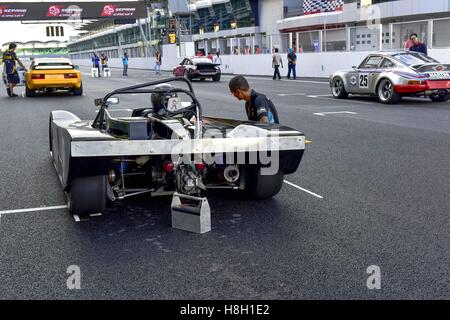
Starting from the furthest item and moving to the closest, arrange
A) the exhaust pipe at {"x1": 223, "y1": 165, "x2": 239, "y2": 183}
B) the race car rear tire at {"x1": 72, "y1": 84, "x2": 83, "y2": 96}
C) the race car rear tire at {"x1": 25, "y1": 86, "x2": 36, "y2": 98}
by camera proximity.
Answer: the race car rear tire at {"x1": 72, "y1": 84, "x2": 83, "y2": 96}
the race car rear tire at {"x1": 25, "y1": 86, "x2": 36, "y2": 98}
the exhaust pipe at {"x1": 223, "y1": 165, "x2": 239, "y2": 183}

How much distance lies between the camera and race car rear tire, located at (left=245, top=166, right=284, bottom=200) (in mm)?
5523

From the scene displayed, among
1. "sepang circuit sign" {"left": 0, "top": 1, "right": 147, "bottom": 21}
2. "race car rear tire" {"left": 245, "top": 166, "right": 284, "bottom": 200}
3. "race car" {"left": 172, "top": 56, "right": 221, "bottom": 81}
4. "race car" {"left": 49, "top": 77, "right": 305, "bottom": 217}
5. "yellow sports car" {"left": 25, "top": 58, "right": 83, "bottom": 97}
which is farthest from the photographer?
"sepang circuit sign" {"left": 0, "top": 1, "right": 147, "bottom": 21}

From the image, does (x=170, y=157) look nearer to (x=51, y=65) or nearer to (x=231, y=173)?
(x=231, y=173)

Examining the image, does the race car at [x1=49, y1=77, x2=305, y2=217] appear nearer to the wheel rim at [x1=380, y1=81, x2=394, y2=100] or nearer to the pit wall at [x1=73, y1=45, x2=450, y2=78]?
the wheel rim at [x1=380, y1=81, x2=394, y2=100]

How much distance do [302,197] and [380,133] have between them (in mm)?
4721

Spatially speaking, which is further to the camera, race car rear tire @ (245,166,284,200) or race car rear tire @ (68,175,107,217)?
race car rear tire @ (245,166,284,200)

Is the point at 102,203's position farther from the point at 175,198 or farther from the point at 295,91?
the point at 295,91

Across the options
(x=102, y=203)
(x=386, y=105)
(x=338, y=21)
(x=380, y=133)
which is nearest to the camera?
(x=102, y=203)

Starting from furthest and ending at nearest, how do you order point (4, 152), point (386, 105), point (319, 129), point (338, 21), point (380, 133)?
point (338, 21) < point (386, 105) < point (319, 129) < point (380, 133) < point (4, 152)

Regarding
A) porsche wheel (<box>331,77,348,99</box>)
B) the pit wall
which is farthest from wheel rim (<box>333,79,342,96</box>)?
the pit wall

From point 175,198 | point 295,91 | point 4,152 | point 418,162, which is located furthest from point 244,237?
point 295,91

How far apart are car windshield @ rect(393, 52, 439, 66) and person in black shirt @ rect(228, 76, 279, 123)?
1022 centimetres

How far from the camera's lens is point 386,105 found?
15.2m

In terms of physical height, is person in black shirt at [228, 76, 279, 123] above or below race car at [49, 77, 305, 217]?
above
